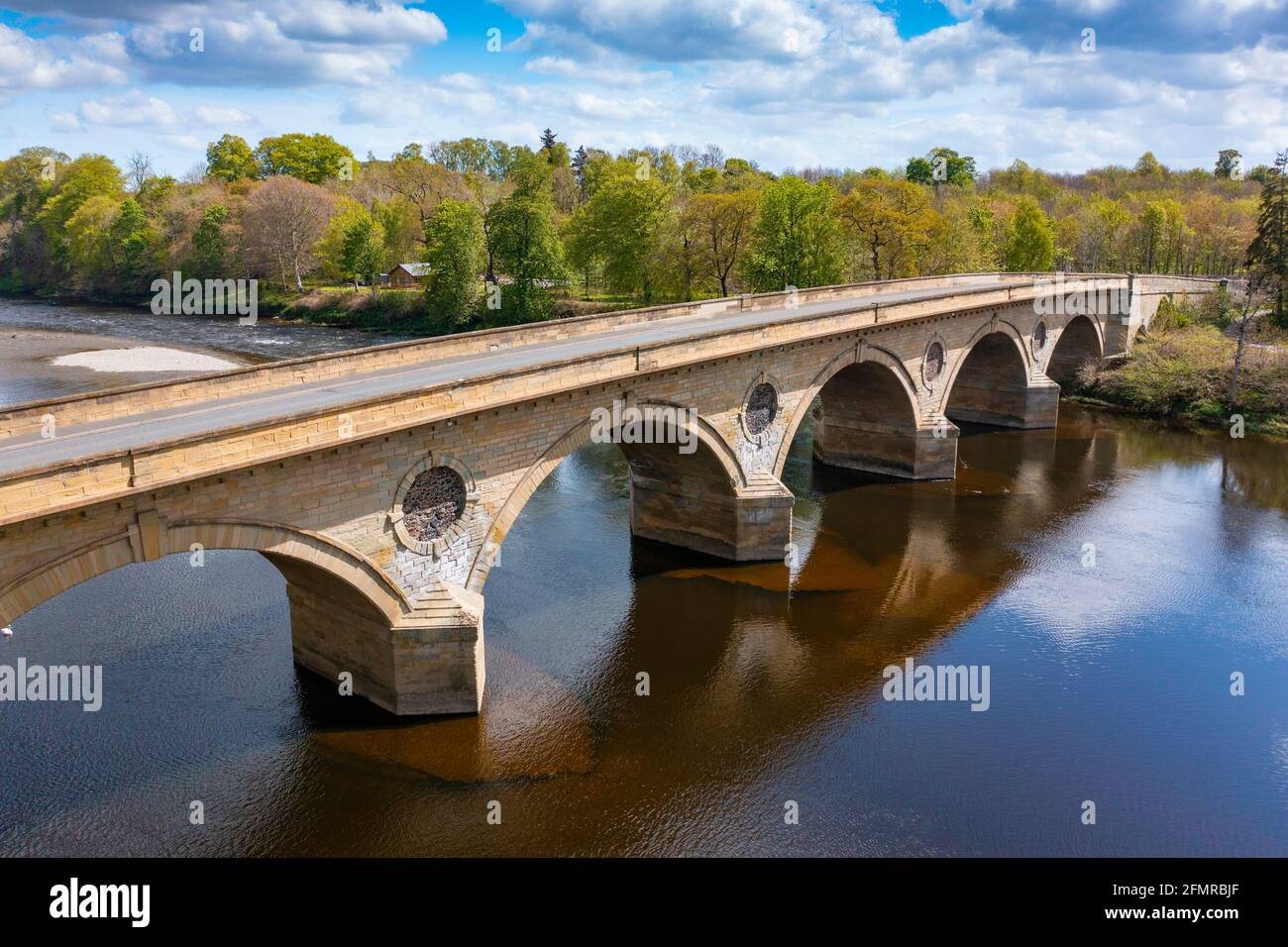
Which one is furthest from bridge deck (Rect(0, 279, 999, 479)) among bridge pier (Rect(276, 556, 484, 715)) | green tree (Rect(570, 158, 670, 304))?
green tree (Rect(570, 158, 670, 304))

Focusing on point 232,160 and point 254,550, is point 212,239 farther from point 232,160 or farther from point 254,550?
point 254,550

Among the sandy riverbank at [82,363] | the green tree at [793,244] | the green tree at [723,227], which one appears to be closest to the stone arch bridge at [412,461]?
the green tree at [793,244]

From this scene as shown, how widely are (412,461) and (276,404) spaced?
10.6ft

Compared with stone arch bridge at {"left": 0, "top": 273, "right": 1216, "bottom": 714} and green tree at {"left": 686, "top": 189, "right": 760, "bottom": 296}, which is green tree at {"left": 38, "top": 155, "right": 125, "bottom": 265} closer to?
green tree at {"left": 686, "top": 189, "right": 760, "bottom": 296}

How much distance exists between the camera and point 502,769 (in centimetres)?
1862

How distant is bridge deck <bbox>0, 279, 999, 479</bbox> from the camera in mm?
16031

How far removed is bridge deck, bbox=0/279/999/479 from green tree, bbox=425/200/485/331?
37.3 m

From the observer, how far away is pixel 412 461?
62.4 ft

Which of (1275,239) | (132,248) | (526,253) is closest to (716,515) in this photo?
(526,253)

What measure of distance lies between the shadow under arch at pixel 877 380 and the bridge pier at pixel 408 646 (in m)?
17.4

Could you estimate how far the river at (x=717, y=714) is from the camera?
56.2 ft

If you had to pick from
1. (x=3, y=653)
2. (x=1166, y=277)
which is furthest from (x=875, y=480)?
(x=1166, y=277)
